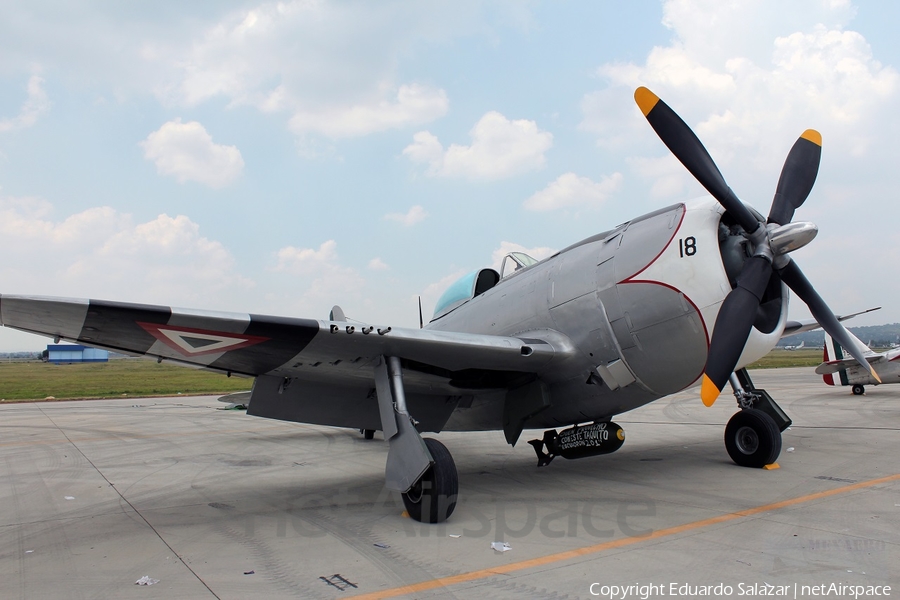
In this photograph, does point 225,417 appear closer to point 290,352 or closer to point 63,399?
point 63,399

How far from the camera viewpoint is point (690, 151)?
6035 mm

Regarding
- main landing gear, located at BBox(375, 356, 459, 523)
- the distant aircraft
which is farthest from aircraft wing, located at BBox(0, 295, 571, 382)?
the distant aircraft

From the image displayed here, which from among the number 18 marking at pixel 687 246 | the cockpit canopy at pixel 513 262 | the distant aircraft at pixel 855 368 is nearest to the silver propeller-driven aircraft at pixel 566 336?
the number 18 marking at pixel 687 246

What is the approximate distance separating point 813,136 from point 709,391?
3.80 m

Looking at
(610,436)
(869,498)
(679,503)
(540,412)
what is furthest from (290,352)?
(869,498)

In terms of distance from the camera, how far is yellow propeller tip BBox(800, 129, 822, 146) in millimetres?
6797

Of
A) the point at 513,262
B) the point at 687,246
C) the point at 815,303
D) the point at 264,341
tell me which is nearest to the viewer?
the point at 264,341

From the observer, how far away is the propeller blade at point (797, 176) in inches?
237

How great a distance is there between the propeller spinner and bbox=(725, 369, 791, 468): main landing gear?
143 cm

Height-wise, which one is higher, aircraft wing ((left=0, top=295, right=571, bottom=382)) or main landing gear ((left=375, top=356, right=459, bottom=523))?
aircraft wing ((left=0, top=295, right=571, bottom=382))

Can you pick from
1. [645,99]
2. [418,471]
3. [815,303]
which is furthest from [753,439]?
[418,471]

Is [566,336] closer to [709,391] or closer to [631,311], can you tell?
[631,311]

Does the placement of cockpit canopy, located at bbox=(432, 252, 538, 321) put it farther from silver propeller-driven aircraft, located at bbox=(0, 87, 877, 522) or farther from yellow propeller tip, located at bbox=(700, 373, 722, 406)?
yellow propeller tip, located at bbox=(700, 373, 722, 406)

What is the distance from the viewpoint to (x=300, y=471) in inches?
326
